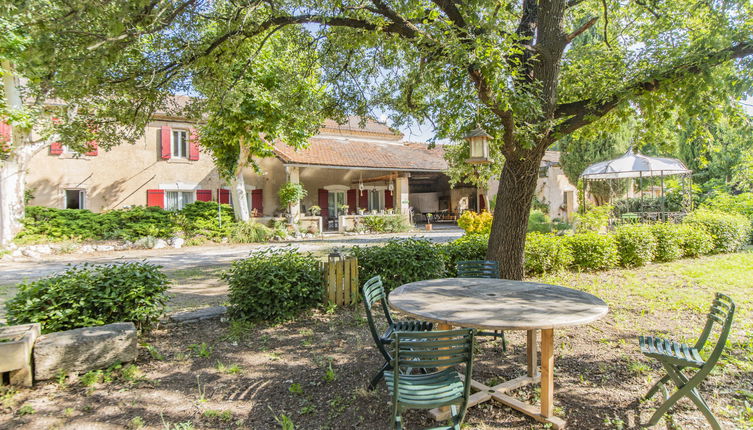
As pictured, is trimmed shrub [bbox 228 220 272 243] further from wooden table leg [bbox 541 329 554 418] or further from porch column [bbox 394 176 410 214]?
wooden table leg [bbox 541 329 554 418]

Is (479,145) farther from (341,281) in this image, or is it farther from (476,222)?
(476,222)

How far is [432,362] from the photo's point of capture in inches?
87.4

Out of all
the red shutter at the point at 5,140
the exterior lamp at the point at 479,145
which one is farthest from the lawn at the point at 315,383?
the red shutter at the point at 5,140

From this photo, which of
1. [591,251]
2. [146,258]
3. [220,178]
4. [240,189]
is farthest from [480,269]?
[220,178]

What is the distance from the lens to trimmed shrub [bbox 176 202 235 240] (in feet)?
48.5

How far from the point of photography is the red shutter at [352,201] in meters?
21.0

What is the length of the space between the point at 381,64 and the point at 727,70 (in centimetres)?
498

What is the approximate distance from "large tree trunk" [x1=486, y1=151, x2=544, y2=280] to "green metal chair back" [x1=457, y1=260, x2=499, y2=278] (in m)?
1.09

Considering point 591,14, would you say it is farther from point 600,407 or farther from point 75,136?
point 75,136

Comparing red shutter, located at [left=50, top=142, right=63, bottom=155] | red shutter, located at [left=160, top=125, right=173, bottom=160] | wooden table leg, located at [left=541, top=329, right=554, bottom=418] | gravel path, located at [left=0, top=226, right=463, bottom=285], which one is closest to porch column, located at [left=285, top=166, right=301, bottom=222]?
gravel path, located at [left=0, top=226, right=463, bottom=285]

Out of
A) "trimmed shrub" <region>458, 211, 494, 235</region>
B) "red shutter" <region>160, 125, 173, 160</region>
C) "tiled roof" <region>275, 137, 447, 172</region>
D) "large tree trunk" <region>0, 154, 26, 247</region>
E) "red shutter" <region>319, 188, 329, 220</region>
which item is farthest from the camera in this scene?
"red shutter" <region>319, 188, 329, 220</region>

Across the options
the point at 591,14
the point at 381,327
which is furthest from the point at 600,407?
the point at 591,14

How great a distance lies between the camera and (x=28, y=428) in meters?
2.63

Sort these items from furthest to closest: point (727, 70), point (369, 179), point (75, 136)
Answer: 1. point (369, 179)
2. point (75, 136)
3. point (727, 70)
